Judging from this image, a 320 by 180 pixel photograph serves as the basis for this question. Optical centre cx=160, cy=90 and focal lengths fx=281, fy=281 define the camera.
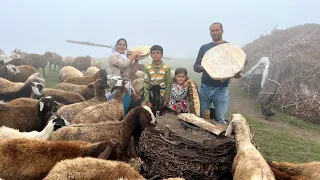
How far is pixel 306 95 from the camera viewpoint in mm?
12547

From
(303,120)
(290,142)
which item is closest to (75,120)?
(290,142)

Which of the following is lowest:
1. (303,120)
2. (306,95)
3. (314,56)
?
(303,120)

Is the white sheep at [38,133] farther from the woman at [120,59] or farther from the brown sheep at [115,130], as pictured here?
the woman at [120,59]

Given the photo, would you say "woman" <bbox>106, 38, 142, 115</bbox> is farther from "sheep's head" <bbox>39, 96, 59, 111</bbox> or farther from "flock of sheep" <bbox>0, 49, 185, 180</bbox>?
"sheep's head" <bbox>39, 96, 59, 111</bbox>

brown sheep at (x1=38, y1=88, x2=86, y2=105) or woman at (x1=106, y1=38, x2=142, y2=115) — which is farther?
brown sheep at (x1=38, y1=88, x2=86, y2=105)

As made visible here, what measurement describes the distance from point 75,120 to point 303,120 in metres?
10.0

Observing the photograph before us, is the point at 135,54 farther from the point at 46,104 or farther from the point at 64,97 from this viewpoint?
the point at 64,97

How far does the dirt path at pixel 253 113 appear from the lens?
10302mm

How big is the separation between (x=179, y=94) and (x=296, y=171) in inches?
105

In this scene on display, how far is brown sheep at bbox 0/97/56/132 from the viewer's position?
18.1 feet

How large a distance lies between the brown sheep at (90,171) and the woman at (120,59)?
331cm

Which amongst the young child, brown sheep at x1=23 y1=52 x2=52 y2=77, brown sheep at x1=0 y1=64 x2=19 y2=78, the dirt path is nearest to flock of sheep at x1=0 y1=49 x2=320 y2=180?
the young child

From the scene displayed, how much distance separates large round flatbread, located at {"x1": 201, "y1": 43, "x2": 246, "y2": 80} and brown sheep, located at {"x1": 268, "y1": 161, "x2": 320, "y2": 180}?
6.34 ft

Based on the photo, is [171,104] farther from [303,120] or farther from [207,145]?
[303,120]
